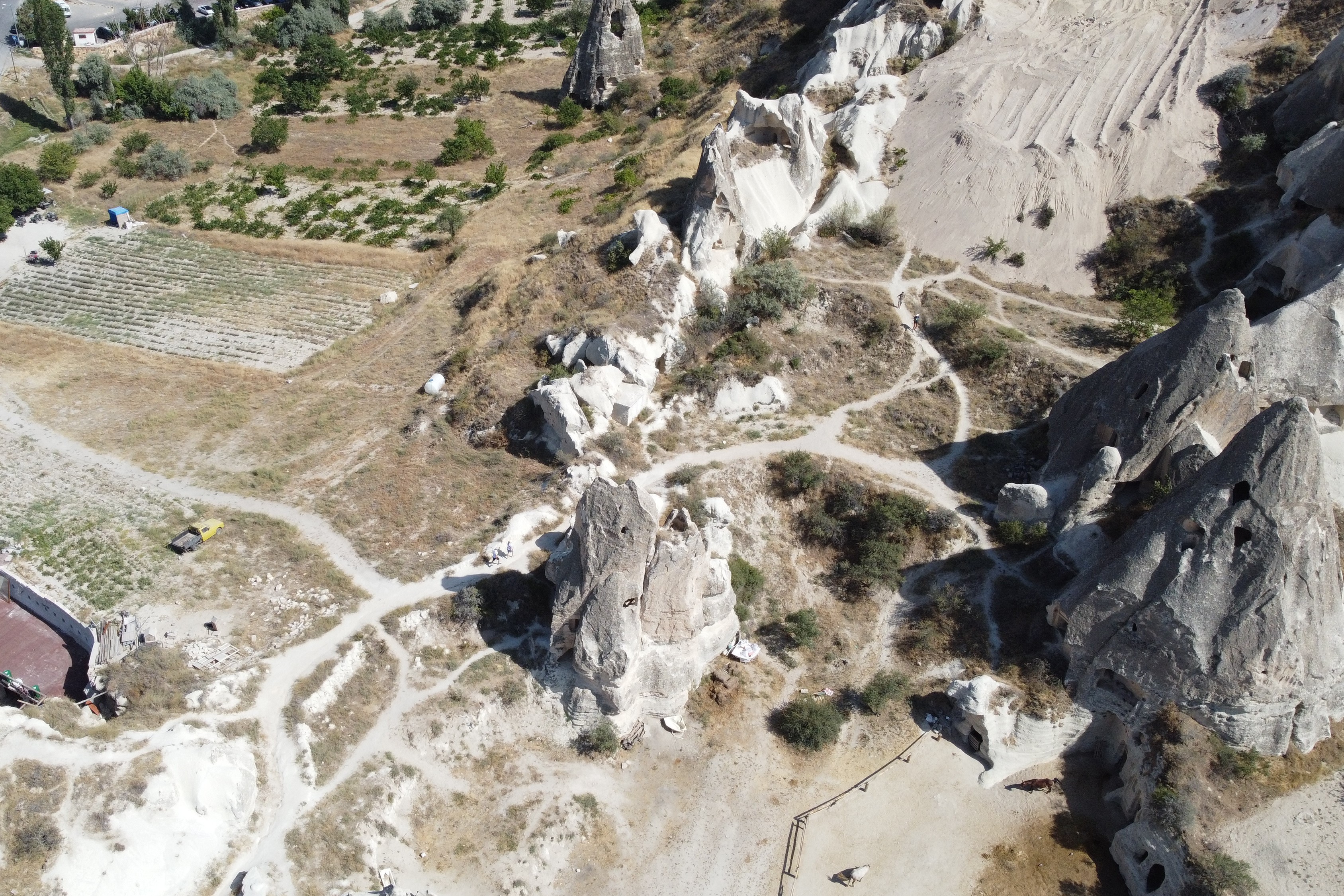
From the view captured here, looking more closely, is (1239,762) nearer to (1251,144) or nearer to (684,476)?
(684,476)

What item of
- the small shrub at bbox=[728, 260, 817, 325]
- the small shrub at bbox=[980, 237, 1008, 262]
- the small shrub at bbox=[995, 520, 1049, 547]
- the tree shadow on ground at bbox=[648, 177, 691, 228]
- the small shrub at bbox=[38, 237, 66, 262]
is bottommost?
the small shrub at bbox=[38, 237, 66, 262]

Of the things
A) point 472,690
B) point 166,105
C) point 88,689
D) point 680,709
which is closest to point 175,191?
point 166,105

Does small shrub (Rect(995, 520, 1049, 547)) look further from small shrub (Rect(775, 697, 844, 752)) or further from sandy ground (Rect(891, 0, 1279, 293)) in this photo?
sandy ground (Rect(891, 0, 1279, 293))

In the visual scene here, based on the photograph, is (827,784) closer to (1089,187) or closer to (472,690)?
(472,690)

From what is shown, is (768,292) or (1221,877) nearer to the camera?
(1221,877)

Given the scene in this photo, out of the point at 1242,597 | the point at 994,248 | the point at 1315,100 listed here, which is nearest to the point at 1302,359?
the point at 1242,597

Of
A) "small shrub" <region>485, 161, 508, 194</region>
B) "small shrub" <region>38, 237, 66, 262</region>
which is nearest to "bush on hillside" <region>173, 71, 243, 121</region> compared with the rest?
"small shrub" <region>38, 237, 66, 262</region>

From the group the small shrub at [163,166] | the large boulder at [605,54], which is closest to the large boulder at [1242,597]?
the large boulder at [605,54]

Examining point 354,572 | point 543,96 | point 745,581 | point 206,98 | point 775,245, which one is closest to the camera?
point 354,572
